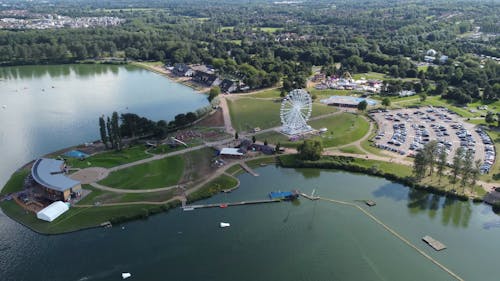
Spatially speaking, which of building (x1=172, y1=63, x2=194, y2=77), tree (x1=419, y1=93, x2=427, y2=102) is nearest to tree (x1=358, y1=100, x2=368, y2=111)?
tree (x1=419, y1=93, x2=427, y2=102)

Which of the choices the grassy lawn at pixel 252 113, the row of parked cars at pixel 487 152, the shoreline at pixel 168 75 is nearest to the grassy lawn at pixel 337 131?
the grassy lawn at pixel 252 113

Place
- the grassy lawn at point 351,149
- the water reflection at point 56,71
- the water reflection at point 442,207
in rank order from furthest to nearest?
the water reflection at point 56,71 < the grassy lawn at point 351,149 < the water reflection at point 442,207

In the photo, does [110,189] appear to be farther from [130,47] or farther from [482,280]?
[130,47]

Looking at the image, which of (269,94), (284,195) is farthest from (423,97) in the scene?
(284,195)

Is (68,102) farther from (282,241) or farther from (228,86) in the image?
(282,241)

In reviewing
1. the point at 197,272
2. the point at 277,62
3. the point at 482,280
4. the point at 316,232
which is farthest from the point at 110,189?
the point at 277,62

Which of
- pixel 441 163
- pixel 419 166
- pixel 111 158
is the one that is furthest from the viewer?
pixel 111 158

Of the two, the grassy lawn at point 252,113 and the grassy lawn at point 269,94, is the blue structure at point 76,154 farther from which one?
the grassy lawn at point 269,94
